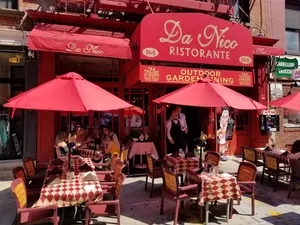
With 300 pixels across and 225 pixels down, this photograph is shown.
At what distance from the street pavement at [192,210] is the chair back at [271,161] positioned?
0.57m

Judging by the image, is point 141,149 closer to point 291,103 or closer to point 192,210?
point 192,210

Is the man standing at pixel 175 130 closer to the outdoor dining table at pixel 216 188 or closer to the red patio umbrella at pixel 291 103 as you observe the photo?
the red patio umbrella at pixel 291 103

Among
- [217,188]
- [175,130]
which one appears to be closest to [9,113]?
[175,130]

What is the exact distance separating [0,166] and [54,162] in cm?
316

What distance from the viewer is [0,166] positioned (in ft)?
24.1

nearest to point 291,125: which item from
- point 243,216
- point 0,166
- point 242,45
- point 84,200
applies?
→ point 242,45

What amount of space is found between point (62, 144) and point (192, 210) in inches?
154

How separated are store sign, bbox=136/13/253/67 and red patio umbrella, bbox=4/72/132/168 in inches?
107

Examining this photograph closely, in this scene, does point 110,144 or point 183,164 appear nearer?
point 183,164

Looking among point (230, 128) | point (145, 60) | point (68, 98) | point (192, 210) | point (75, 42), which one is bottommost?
point (192, 210)

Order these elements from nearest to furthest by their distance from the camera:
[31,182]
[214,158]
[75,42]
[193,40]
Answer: [31,182]
[214,158]
[75,42]
[193,40]

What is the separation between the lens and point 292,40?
1152cm

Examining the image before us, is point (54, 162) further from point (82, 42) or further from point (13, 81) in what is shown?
point (13, 81)

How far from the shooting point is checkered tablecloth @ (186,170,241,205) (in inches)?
169
